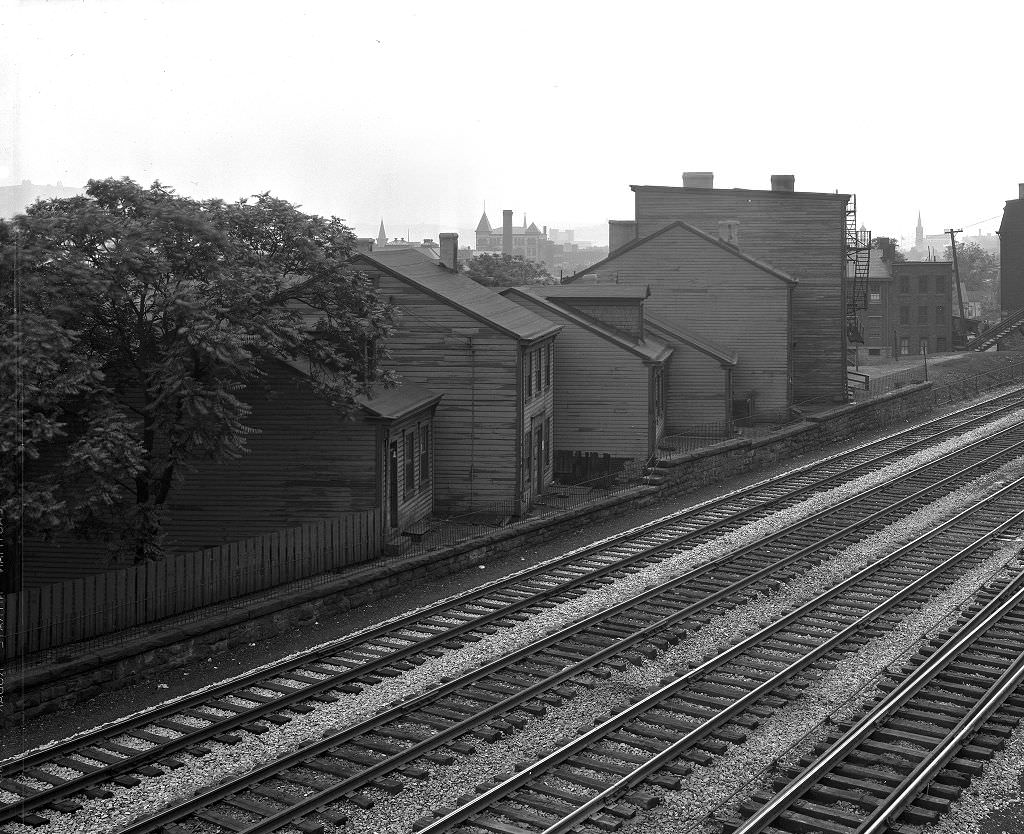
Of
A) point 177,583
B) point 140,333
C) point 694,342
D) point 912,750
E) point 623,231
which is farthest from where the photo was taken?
point 623,231

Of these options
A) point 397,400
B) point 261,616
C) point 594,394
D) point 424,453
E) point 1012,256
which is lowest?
point 261,616

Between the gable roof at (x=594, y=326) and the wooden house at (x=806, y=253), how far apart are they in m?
13.9

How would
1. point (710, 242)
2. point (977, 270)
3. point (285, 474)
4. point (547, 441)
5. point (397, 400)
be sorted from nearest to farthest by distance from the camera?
1. point (285, 474)
2. point (397, 400)
3. point (547, 441)
4. point (710, 242)
5. point (977, 270)

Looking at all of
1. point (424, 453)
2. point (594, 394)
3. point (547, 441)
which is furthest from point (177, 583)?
point (594, 394)

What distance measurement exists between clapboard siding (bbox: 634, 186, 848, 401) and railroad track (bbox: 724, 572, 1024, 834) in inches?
1413

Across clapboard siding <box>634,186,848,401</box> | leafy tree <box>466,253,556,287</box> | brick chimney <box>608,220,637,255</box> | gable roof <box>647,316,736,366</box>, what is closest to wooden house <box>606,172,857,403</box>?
clapboard siding <box>634,186,848,401</box>

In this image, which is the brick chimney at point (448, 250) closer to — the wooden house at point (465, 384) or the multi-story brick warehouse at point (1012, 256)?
the wooden house at point (465, 384)

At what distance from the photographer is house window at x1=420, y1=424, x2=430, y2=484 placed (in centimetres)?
3141

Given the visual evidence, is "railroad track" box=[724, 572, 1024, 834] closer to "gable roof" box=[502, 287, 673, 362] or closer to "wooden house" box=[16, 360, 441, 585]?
"wooden house" box=[16, 360, 441, 585]

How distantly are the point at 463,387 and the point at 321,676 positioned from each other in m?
15.4

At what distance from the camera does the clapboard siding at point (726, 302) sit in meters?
49.7

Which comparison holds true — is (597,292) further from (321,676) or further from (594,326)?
(321,676)

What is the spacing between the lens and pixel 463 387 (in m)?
32.7

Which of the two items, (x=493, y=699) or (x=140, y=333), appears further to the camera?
(x=140, y=333)
